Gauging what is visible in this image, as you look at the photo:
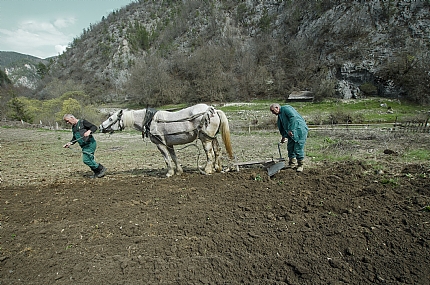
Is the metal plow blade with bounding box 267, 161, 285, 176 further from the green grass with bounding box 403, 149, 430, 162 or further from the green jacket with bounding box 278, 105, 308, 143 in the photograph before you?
the green grass with bounding box 403, 149, 430, 162

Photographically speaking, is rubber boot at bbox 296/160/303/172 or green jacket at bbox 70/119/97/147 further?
green jacket at bbox 70/119/97/147

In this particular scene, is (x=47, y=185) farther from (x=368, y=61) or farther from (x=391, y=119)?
(x=368, y=61)

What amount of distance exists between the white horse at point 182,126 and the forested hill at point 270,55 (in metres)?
37.4

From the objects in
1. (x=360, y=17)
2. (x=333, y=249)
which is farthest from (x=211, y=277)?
(x=360, y=17)

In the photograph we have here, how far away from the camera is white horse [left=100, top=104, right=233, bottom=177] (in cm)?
678

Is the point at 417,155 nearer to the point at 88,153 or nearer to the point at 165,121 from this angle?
the point at 165,121

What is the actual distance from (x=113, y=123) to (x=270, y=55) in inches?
2467

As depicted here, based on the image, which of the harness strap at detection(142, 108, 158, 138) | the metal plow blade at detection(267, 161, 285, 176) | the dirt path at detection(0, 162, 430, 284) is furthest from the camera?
the harness strap at detection(142, 108, 158, 138)

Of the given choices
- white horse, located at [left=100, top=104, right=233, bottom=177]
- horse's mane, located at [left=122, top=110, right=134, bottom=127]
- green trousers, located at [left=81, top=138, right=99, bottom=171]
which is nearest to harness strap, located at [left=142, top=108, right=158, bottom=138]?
white horse, located at [left=100, top=104, right=233, bottom=177]

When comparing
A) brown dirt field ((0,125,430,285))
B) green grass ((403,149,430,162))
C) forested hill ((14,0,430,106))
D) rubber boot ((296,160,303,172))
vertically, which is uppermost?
forested hill ((14,0,430,106))

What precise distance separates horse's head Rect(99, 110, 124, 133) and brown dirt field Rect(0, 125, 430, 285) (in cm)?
171

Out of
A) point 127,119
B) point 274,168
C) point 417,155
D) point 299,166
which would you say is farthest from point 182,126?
point 417,155

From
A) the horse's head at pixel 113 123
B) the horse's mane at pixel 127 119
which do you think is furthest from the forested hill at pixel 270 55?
the horse's head at pixel 113 123

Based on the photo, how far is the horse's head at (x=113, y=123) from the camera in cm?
709
